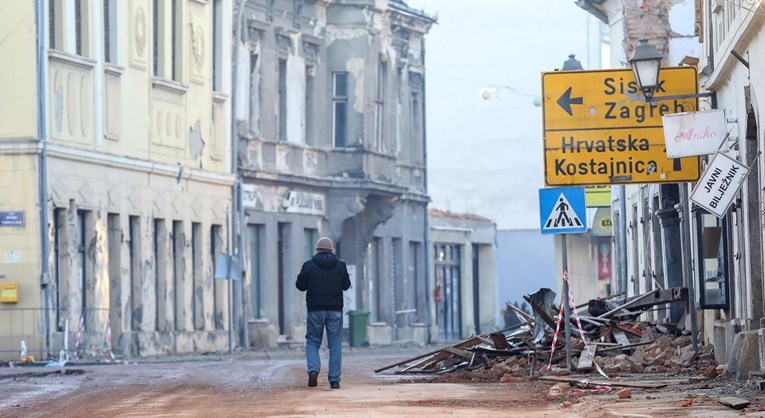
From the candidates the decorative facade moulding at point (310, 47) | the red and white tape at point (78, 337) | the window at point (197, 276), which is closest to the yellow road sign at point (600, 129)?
the red and white tape at point (78, 337)

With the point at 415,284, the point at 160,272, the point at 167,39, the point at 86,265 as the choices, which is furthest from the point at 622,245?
the point at 415,284

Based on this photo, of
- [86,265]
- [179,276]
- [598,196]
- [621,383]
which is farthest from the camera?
[598,196]

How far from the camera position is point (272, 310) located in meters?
48.1

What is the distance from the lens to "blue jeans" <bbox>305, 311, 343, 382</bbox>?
22641mm

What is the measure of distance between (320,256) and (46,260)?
1311 cm

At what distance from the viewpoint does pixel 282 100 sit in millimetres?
48906

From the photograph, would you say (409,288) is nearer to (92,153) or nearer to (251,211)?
(251,211)

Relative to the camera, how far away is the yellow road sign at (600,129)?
2548 cm

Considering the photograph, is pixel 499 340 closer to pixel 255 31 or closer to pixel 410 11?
pixel 255 31

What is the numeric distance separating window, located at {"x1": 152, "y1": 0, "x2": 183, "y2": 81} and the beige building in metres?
0.04

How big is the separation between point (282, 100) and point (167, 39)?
7.09m

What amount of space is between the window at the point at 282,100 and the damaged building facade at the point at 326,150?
35 mm

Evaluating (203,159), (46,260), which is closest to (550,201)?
(46,260)

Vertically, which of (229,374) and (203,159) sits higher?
(203,159)
